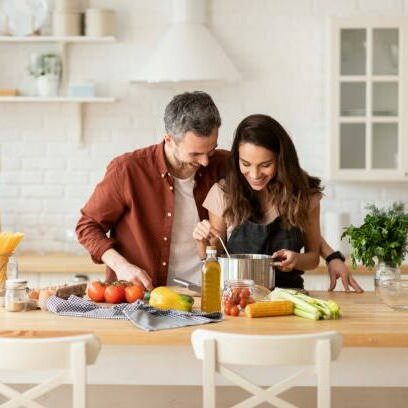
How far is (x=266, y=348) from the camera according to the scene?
257 cm

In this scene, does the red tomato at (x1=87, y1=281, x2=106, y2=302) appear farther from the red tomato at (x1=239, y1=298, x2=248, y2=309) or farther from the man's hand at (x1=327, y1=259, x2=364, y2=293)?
the man's hand at (x1=327, y1=259, x2=364, y2=293)

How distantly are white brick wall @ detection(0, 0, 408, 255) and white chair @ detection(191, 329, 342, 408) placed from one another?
11.4 feet

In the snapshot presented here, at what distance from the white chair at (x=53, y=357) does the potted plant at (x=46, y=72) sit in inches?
140

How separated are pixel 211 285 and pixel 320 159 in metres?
3.02

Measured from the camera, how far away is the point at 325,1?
5.97m

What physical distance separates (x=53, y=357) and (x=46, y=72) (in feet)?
12.1

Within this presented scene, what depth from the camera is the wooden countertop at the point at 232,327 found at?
285 centimetres

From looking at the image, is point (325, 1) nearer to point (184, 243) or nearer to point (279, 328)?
point (184, 243)

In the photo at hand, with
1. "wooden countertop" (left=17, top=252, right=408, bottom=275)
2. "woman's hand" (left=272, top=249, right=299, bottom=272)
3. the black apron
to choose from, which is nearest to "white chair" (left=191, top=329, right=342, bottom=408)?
"woman's hand" (left=272, top=249, right=299, bottom=272)

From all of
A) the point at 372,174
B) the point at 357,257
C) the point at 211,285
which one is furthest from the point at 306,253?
the point at 372,174

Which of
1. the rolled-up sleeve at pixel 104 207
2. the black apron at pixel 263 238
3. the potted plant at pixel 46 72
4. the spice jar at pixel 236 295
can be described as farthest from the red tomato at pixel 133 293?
the potted plant at pixel 46 72

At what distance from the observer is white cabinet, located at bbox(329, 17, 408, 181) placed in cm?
571

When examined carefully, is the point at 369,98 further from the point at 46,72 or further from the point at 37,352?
the point at 37,352

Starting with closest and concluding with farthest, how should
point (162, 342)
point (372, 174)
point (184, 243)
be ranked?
point (162, 342)
point (184, 243)
point (372, 174)
